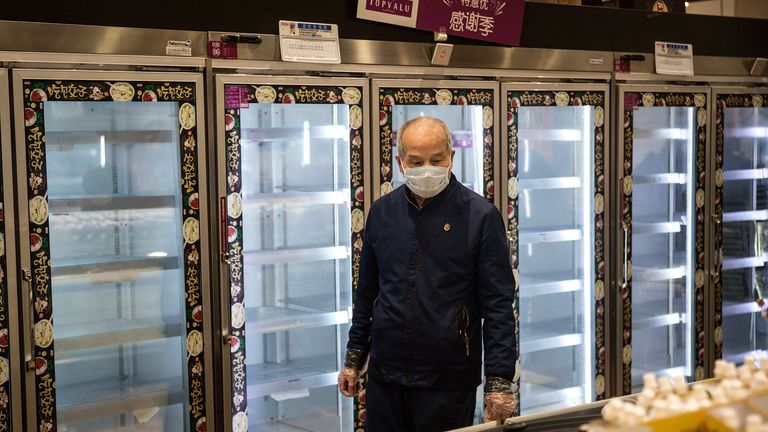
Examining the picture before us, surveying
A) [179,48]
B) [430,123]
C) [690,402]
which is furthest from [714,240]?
[690,402]

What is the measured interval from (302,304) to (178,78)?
130 cm

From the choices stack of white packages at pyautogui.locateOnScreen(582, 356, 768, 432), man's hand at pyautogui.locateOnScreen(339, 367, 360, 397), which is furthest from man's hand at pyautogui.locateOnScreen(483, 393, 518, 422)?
stack of white packages at pyautogui.locateOnScreen(582, 356, 768, 432)

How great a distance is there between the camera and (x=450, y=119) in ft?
16.6

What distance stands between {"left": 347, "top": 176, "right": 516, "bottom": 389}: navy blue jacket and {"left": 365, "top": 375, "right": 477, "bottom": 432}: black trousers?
41mm

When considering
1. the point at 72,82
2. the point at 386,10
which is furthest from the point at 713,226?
the point at 72,82

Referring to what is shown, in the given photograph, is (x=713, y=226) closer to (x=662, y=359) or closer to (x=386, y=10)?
(x=662, y=359)

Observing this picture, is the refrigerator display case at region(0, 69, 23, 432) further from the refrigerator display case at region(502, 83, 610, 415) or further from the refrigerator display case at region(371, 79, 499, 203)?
the refrigerator display case at region(502, 83, 610, 415)

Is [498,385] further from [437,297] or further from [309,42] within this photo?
[309,42]

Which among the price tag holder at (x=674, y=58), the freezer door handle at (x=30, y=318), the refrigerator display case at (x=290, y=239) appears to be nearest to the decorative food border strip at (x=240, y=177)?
the refrigerator display case at (x=290, y=239)

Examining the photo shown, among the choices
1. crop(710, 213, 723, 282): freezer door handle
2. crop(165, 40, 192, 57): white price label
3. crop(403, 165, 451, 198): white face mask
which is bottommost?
crop(710, 213, 723, 282): freezer door handle

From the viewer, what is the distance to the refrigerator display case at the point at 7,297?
360cm

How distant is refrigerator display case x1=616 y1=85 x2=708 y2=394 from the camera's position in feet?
18.1

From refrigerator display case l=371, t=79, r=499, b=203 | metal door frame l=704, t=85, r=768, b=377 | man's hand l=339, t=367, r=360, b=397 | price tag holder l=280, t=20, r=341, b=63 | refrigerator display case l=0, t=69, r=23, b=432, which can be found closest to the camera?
man's hand l=339, t=367, r=360, b=397

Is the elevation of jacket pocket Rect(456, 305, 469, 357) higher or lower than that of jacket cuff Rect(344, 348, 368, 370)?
higher
